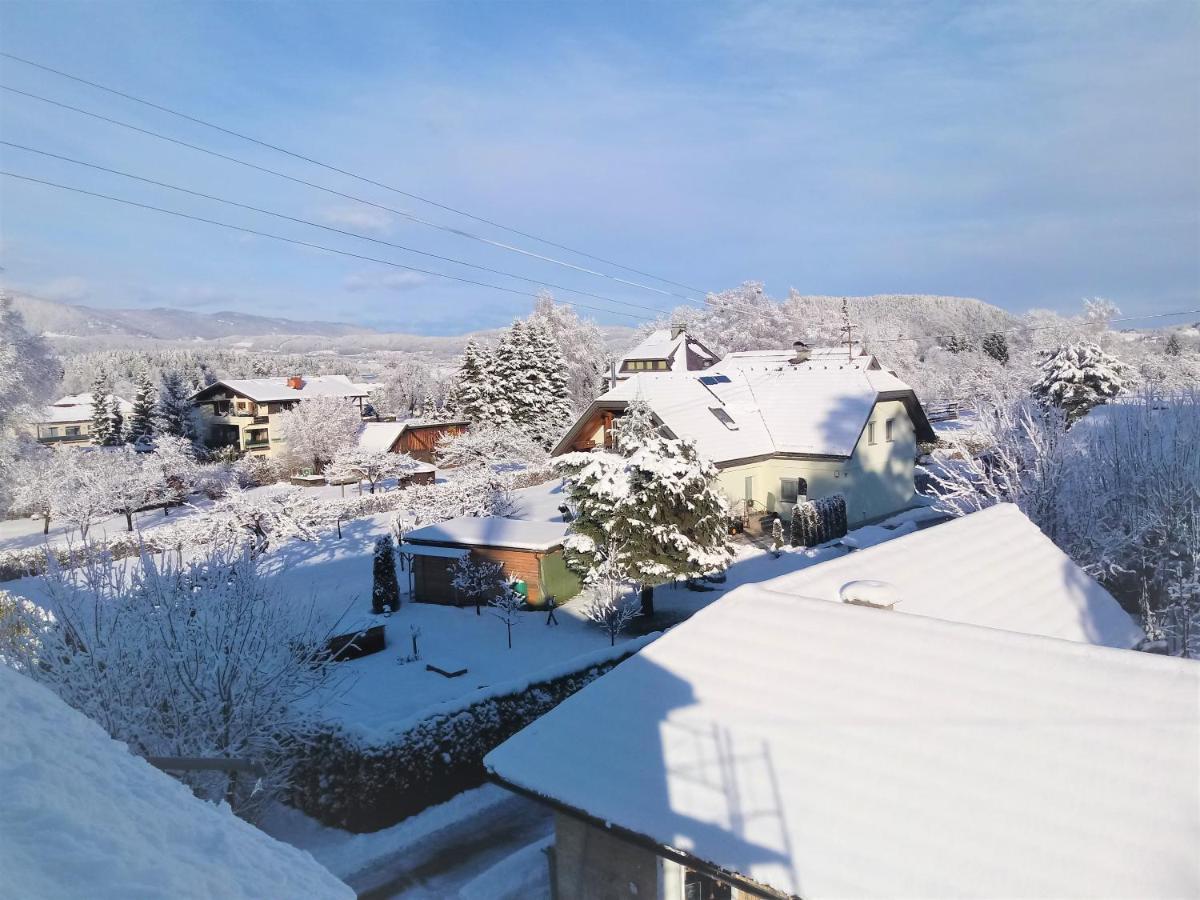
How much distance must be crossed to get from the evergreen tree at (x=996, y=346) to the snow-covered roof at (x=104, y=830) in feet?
336

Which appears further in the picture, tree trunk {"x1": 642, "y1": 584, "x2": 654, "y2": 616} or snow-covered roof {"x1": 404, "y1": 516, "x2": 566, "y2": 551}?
snow-covered roof {"x1": 404, "y1": 516, "x2": 566, "y2": 551}

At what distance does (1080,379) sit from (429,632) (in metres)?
47.1

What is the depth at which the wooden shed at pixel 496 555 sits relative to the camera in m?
21.8

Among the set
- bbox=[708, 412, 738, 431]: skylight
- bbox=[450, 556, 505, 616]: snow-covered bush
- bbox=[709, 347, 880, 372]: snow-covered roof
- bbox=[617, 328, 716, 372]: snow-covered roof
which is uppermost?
bbox=[617, 328, 716, 372]: snow-covered roof

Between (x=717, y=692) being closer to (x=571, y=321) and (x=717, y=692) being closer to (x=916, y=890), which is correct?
(x=916, y=890)

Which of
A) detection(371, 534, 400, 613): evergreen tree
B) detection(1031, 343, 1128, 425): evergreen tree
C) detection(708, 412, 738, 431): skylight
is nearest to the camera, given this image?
detection(371, 534, 400, 613): evergreen tree

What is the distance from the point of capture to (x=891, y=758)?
661 cm

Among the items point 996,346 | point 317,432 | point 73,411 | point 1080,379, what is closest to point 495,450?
point 317,432

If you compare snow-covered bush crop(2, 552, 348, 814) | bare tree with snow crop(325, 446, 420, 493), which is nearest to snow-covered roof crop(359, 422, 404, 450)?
bare tree with snow crop(325, 446, 420, 493)

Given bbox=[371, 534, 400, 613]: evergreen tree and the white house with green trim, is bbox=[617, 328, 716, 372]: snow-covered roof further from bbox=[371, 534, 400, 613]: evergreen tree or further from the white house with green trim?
bbox=[371, 534, 400, 613]: evergreen tree

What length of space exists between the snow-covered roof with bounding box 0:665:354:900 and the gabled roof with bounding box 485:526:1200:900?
3683 mm

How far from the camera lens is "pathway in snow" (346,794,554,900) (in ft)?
34.2

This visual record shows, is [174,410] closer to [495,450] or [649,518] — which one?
[495,450]

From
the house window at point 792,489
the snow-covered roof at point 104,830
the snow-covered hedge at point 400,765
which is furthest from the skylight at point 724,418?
the snow-covered roof at point 104,830
